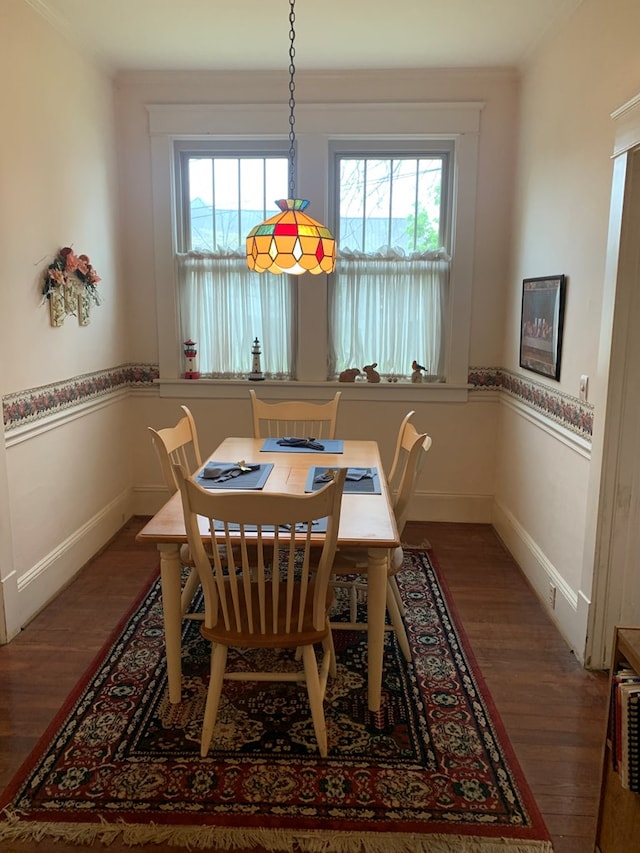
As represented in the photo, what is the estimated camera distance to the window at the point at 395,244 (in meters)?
4.07

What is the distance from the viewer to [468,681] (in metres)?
2.50

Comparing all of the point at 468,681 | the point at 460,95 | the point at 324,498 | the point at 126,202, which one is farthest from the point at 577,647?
the point at 126,202

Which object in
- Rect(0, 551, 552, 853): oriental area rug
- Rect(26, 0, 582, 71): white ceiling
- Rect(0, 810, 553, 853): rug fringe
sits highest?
Rect(26, 0, 582, 71): white ceiling

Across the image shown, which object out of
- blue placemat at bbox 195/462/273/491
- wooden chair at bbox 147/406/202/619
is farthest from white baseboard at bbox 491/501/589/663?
wooden chair at bbox 147/406/202/619

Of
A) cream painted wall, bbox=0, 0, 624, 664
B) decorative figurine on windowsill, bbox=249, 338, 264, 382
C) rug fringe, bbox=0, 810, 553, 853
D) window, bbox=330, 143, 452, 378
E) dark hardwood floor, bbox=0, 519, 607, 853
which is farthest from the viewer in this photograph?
decorative figurine on windowsill, bbox=249, 338, 264, 382

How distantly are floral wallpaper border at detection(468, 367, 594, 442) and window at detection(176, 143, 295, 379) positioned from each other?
1.27 meters

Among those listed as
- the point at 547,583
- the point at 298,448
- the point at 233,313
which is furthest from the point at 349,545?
the point at 233,313

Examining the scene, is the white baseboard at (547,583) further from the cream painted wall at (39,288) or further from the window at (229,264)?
the cream painted wall at (39,288)

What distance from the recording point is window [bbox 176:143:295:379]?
13.5 feet

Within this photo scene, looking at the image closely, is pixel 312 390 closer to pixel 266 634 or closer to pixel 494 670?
pixel 494 670

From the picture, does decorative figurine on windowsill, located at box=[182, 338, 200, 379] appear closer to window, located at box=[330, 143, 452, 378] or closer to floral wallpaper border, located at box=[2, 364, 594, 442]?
floral wallpaper border, located at box=[2, 364, 594, 442]

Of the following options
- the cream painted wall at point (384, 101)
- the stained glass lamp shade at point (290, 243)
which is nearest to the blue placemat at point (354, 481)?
the stained glass lamp shade at point (290, 243)

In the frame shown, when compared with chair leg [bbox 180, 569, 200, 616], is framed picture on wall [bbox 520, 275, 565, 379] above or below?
above

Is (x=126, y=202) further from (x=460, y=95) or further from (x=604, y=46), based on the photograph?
(x=604, y=46)
